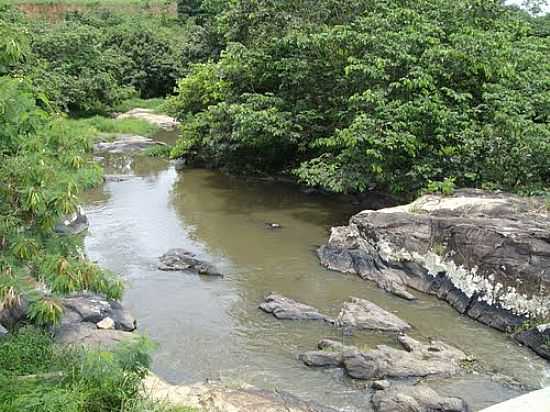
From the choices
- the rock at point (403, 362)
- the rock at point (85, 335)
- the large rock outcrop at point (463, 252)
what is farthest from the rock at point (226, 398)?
the large rock outcrop at point (463, 252)

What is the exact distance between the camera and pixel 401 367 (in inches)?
406

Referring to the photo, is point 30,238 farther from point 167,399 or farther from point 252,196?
point 252,196

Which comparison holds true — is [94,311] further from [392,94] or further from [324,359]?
[392,94]

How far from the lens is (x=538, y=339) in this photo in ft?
36.7

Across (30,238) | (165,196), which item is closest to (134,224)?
(165,196)

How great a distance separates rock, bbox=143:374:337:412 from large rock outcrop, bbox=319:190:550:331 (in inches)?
182

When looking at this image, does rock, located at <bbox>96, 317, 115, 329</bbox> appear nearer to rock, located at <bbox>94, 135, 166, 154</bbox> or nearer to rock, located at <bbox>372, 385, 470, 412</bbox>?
rock, located at <bbox>372, 385, 470, 412</bbox>

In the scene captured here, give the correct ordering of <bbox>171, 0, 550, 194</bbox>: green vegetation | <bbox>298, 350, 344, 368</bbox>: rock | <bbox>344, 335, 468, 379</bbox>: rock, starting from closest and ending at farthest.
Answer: <bbox>344, 335, 468, 379</bbox>: rock, <bbox>298, 350, 344, 368</bbox>: rock, <bbox>171, 0, 550, 194</bbox>: green vegetation

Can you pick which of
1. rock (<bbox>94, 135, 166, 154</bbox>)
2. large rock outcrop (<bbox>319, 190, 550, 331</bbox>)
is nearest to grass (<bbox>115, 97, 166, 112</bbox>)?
rock (<bbox>94, 135, 166, 154</bbox>)

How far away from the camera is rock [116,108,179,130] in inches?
1348

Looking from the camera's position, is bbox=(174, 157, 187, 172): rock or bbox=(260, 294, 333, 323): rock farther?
bbox=(174, 157, 187, 172): rock

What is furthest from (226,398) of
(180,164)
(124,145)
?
(124,145)

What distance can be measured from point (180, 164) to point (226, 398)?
18134 mm

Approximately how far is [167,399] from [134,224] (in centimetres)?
1025
